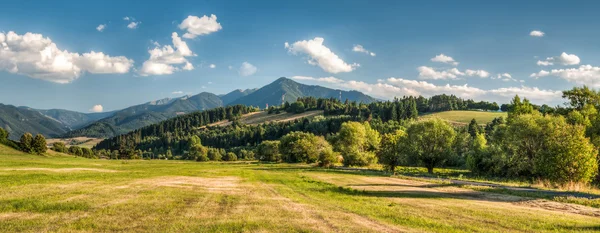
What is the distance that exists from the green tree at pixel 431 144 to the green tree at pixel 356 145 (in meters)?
18.4

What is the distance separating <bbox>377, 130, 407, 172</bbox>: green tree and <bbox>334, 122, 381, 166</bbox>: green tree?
14002 millimetres

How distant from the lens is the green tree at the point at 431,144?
67.1m

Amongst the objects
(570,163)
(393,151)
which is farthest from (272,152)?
(570,163)

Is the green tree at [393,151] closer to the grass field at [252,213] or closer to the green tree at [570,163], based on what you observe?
the green tree at [570,163]

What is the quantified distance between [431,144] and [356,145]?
2558 cm

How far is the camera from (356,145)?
90.8 m

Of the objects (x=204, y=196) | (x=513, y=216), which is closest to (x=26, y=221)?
(x=204, y=196)

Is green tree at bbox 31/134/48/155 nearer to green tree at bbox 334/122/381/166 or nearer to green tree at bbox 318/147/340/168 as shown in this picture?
green tree at bbox 318/147/340/168

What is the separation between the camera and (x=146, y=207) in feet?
63.6

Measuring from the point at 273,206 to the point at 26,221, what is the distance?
1277 centimetres

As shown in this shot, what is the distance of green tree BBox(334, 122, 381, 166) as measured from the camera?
279ft

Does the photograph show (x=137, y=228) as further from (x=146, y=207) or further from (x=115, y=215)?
(x=146, y=207)

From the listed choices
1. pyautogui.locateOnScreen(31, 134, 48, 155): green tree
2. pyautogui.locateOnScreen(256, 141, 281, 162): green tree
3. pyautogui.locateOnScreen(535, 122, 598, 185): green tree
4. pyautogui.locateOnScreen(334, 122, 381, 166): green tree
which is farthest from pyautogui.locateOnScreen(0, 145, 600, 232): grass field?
pyautogui.locateOnScreen(256, 141, 281, 162): green tree

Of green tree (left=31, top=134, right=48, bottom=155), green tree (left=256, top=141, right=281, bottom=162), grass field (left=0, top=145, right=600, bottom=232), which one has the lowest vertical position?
green tree (left=256, top=141, right=281, bottom=162)
